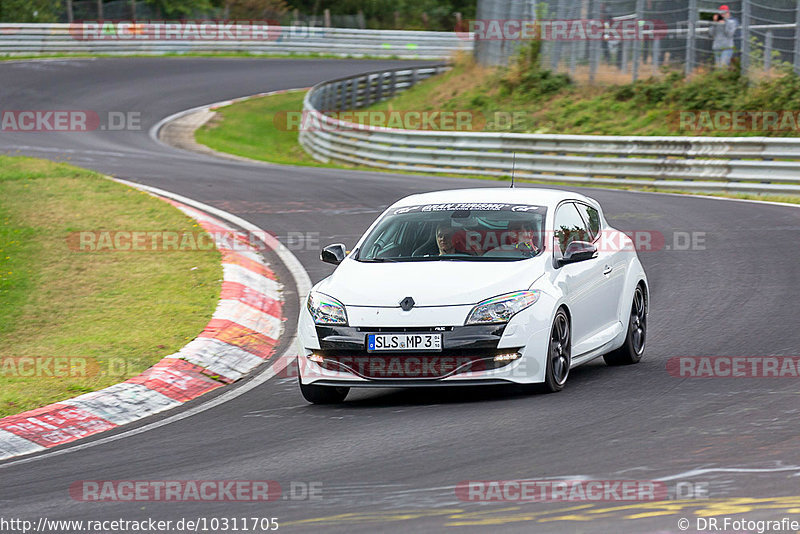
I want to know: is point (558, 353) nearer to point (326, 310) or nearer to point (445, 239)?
point (445, 239)

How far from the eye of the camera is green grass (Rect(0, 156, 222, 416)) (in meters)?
9.98

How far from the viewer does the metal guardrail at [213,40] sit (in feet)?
158

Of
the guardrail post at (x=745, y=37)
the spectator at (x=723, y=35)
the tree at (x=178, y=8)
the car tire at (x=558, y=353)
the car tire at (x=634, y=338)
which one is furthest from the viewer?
the tree at (x=178, y=8)

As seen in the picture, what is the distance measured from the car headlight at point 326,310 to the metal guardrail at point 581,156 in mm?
12977

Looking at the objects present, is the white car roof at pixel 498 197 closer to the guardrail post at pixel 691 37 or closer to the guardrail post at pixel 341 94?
the guardrail post at pixel 691 37

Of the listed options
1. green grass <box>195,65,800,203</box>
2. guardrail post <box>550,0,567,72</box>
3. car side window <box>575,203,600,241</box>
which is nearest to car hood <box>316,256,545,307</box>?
car side window <box>575,203,600,241</box>

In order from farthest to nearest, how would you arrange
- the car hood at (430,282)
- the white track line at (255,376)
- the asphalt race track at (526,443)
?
1. the car hood at (430,282)
2. the white track line at (255,376)
3. the asphalt race track at (526,443)

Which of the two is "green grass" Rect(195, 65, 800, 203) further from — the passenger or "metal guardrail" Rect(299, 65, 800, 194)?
the passenger

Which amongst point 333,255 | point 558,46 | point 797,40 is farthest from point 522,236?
point 558,46

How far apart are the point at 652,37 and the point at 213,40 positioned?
28.1 metres

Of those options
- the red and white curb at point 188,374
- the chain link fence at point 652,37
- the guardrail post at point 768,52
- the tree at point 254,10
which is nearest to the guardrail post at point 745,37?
the chain link fence at point 652,37

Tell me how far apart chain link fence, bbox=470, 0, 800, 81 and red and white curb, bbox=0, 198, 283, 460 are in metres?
15.2

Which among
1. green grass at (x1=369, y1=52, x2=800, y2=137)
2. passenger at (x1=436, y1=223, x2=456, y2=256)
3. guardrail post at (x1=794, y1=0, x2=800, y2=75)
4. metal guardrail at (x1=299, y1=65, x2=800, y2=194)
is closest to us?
passenger at (x1=436, y1=223, x2=456, y2=256)

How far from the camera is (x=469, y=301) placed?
324 inches
